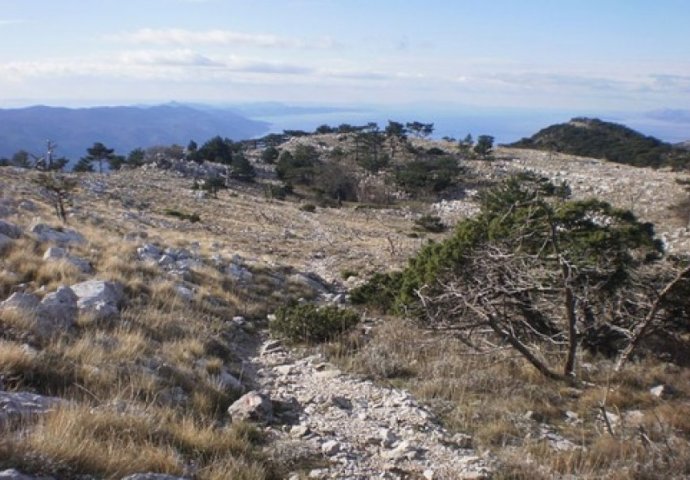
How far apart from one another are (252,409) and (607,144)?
68.6 meters

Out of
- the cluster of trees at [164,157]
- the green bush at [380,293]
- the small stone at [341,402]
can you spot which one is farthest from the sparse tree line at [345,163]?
the small stone at [341,402]

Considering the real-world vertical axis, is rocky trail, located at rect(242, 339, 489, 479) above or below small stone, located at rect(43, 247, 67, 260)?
below

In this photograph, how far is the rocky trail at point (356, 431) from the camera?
4.19 m

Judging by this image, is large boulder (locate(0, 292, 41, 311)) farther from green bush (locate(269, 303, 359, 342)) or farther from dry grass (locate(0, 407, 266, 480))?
green bush (locate(269, 303, 359, 342))

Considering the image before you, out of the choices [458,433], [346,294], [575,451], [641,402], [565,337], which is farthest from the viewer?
[346,294]

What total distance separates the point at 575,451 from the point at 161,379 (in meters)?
3.36

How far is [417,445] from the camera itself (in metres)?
4.59

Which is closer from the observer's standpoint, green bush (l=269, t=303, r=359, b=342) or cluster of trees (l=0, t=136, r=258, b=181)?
green bush (l=269, t=303, r=359, b=342)

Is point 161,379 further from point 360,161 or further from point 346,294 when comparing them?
point 360,161

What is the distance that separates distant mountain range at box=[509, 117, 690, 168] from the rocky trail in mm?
46147

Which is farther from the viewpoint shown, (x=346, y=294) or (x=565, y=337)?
(x=346, y=294)

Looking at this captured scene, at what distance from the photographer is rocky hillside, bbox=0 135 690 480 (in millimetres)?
3754

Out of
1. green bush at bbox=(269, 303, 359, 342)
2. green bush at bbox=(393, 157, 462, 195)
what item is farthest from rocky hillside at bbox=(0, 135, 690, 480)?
green bush at bbox=(393, 157, 462, 195)

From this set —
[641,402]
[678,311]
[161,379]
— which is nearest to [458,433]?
[641,402]
